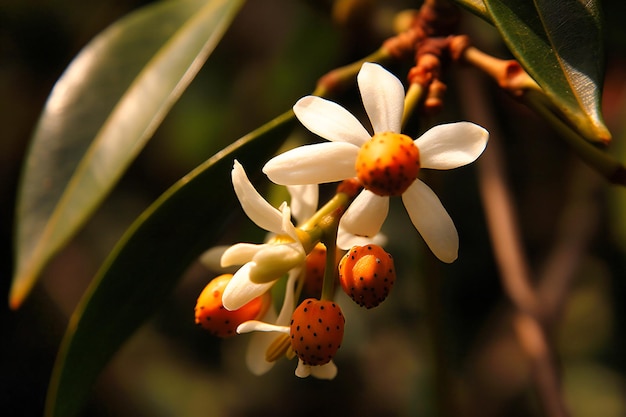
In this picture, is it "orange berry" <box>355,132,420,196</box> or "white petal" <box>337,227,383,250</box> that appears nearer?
"orange berry" <box>355,132,420,196</box>

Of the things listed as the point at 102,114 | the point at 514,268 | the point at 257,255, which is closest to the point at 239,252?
the point at 257,255

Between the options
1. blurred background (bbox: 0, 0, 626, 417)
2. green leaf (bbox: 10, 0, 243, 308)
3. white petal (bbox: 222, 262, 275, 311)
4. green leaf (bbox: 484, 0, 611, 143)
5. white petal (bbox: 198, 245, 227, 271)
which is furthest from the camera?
blurred background (bbox: 0, 0, 626, 417)

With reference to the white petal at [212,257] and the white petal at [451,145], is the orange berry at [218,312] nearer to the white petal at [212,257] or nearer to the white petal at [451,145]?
the white petal at [212,257]

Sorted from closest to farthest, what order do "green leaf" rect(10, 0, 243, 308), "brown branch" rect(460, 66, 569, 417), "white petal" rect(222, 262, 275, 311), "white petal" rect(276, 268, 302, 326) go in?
"white petal" rect(222, 262, 275, 311) → "white petal" rect(276, 268, 302, 326) → "green leaf" rect(10, 0, 243, 308) → "brown branch" rect(460, 66, 569, 417)

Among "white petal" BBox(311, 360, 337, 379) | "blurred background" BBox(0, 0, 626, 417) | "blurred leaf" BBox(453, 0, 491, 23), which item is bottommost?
"blurred background" BBox(0, 0, 626, 417)

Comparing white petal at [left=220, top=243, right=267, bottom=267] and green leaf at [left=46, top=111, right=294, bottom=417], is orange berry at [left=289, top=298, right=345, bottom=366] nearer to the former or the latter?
white petal at [left=220, top=243, right=267, bottom=267]

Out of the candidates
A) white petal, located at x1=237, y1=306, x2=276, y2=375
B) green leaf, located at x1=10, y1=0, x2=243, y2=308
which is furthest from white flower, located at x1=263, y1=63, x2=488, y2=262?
green leaf, located at x1=10, y1=0, x2=243, y2=308

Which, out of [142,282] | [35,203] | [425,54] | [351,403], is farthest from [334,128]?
[351,403]
